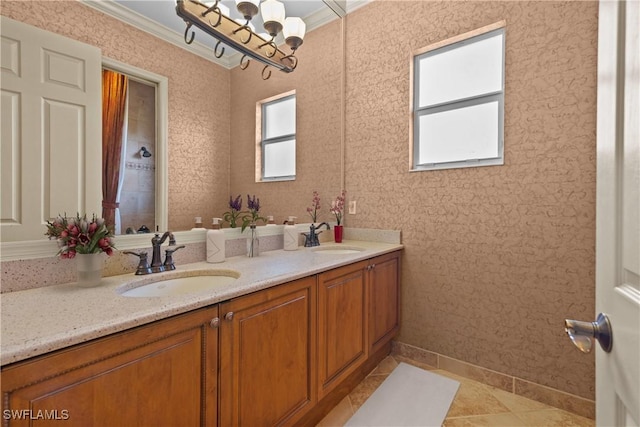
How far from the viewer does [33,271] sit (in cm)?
105

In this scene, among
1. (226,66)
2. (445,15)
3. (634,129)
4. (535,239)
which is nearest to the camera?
(634,129)

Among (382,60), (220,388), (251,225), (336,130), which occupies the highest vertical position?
(382,60)

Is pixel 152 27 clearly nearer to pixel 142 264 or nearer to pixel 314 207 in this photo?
pixel 142 264

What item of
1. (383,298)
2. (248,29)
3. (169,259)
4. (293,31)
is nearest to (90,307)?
(169,259)

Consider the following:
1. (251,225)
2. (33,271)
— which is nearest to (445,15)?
(251,225)

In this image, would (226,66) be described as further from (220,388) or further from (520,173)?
(520,173)

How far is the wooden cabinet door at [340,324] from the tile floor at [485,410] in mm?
222

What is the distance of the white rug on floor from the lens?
1.61 metres

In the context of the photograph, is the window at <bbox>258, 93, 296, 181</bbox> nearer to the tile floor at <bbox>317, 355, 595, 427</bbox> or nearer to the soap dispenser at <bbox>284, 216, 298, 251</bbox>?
the soap dispenser at <bbox>284, 216, 298, 251</bbox>

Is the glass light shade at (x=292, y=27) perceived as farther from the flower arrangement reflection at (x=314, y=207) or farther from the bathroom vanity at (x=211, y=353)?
the bathroom vanity at (x=211, y=353)

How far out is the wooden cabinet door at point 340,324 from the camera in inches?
59.3

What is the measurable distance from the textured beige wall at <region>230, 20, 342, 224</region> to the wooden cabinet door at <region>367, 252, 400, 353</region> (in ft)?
2.20

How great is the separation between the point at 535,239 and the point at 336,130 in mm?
1629

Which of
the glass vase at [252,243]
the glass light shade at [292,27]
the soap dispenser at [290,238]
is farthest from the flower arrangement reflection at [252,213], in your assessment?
the glass light shade at [292,27]
